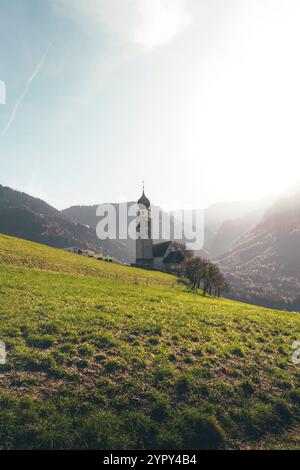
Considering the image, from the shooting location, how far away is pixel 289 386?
15102mm

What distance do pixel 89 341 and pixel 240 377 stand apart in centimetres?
812

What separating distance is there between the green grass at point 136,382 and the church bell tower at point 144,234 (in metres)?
101

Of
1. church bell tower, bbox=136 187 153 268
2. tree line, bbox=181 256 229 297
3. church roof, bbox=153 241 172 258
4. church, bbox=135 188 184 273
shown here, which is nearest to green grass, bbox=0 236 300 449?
tree line, bbox=181 256 229 297

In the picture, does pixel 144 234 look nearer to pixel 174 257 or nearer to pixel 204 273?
pixel 174 257

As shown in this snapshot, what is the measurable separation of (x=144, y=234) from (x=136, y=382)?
11146 centimetres

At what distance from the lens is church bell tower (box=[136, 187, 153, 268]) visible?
123 m

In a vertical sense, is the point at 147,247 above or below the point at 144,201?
below

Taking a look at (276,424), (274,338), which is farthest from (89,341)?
(274,338)

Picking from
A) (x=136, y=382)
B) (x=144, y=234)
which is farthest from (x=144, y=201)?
(x=136, y=382)

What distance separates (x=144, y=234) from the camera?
12438 cm

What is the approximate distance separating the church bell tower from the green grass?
101 meters

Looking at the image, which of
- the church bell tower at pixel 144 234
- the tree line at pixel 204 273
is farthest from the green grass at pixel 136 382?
the church bell tower at pixel 144 234

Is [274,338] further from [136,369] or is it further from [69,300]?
[69,300]

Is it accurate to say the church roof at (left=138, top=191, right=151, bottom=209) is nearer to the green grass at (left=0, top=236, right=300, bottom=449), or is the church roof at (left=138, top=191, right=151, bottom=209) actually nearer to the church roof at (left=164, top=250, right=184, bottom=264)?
the church roof at (left=164, top=250, right=184, bottom=264)
